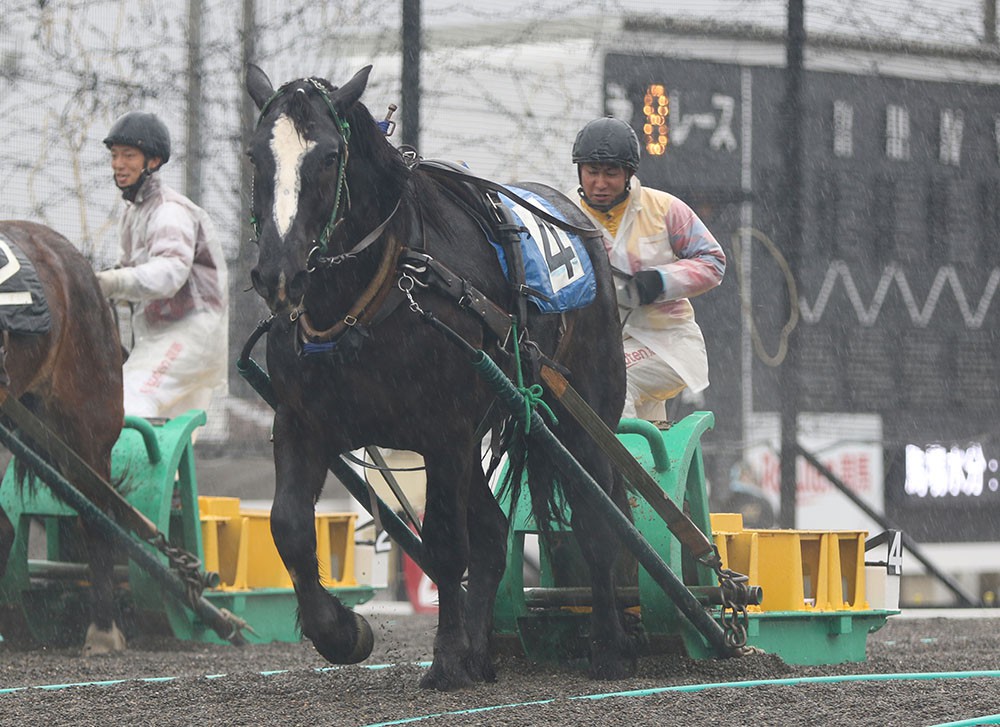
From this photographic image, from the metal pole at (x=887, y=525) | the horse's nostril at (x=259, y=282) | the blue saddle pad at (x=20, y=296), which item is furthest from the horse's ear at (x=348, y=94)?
the metal pole at (x=887, y=525)

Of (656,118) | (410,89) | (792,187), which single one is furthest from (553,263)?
(792,187)

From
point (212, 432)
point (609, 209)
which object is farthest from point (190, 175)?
point (609, 209)

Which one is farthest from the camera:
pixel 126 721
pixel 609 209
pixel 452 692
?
pixel 609 209

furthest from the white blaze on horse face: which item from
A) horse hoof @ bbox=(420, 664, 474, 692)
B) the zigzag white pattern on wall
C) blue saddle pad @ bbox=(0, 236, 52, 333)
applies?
the zigzag white pattern on wall

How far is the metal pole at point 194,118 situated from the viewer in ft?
33.2

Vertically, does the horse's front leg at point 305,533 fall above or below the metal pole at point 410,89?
below

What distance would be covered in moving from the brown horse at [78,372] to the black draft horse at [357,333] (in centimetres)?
226

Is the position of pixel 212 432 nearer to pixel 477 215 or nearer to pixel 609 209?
pixel 609 209

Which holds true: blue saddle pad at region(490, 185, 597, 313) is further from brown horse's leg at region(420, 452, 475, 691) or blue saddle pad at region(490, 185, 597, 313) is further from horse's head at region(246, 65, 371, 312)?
horse's head at region(246, 65, 371, 312)

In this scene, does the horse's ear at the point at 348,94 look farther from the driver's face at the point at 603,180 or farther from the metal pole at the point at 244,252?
the metal pole at the point at 244,252

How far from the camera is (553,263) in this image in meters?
5.98

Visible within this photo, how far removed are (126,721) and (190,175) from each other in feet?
17.9

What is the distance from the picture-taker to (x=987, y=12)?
11.7m

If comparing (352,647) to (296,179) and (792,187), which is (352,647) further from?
(792,187)
